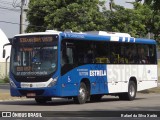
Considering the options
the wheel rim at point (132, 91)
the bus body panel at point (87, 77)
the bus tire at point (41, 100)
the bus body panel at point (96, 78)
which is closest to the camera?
the bus body panel at point (96, 78)

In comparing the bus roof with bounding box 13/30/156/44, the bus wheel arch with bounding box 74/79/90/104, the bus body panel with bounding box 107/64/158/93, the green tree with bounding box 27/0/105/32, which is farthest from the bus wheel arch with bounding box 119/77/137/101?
the green tree with bounding box 27/0/105/32

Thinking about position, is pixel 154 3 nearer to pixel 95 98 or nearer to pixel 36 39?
pixel 36 39

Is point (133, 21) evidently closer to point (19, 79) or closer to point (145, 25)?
point (145, 25)

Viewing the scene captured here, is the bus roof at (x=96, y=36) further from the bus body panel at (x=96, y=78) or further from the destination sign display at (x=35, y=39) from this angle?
the destination sign display at (x=35, y=39)

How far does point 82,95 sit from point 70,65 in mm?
1678

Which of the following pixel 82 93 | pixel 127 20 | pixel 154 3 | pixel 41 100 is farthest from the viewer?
pixel 127 20

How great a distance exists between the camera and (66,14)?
4222 cm

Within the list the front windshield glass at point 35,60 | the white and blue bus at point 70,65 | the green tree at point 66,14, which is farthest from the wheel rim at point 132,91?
the green tree at point 66,14

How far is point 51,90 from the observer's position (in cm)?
2183

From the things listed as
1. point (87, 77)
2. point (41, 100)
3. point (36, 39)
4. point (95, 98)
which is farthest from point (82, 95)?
point (95, 98)

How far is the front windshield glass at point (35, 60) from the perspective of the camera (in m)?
22.0

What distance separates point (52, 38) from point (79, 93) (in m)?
2.84

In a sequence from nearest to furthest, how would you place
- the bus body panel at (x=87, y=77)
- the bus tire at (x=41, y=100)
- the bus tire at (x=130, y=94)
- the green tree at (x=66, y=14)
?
the bus body panel at (x=87, y=77)
the bus tire at (x=41, y=100)
the bus tire at (x=130, y=94)
the green tree at (x=66, y=14)

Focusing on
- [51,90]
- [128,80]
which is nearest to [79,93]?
[51,90]
